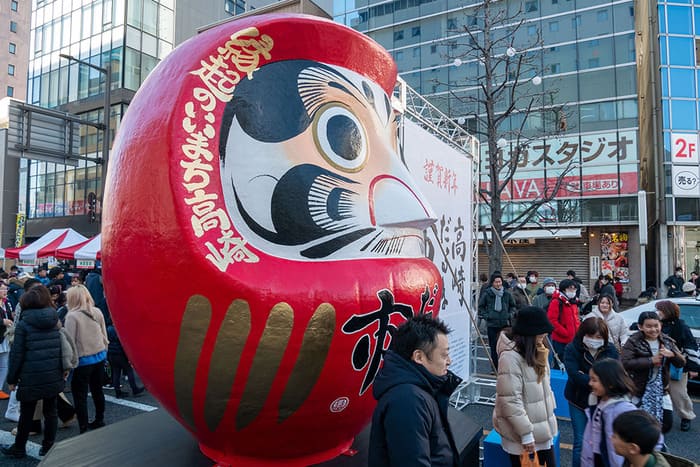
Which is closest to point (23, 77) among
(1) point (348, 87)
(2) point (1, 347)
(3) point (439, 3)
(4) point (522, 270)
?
(3) point (439, 3)

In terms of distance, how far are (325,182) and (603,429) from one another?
2293 mm

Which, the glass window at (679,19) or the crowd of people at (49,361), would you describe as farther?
the glass window at (679,19)

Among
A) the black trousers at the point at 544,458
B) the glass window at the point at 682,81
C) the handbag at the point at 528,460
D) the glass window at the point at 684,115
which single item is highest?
the glass window at the point at 682,81

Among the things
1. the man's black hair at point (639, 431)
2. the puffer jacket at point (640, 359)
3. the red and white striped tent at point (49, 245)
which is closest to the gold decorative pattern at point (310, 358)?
the man's black hair at point (639, 431)

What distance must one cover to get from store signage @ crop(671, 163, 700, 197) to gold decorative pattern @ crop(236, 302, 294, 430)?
2307 cm

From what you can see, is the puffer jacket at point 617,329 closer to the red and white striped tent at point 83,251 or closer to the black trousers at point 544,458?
the black trousers at point 544,458

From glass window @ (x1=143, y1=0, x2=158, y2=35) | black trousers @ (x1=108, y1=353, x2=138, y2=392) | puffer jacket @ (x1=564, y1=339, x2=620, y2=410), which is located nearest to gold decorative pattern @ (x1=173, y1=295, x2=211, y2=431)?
puffer jacket @ (x1=564, y1=339, x2=620, y2=410)

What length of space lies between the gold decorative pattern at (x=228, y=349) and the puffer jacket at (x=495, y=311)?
260 inches

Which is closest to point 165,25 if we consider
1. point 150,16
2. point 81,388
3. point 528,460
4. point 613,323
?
point 150,16

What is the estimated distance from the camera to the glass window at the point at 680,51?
2128 cm

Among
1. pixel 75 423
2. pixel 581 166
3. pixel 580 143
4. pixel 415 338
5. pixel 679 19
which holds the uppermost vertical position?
pixel 679 19

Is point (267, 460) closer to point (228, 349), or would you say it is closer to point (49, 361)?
point (228, 349)

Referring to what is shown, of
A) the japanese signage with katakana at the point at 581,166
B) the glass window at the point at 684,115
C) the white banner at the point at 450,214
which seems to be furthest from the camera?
the japanese signage with katakana at the point at 581,166

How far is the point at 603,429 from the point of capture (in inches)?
123
